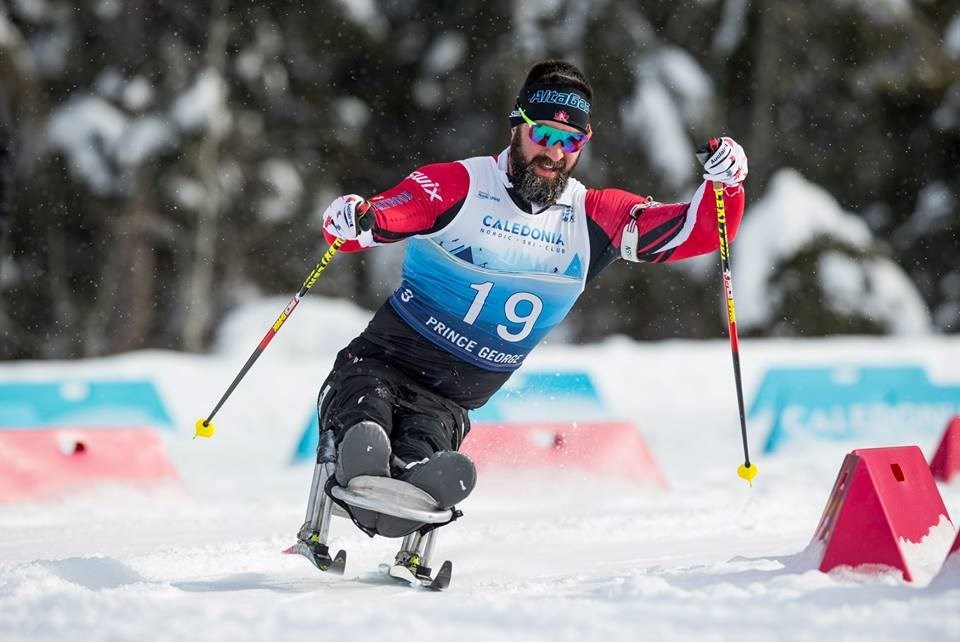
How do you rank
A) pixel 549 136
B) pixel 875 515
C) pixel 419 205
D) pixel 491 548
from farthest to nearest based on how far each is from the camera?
pixel 491 548 < pixel 549 136 < pixel 419 205 < pixel 875 515

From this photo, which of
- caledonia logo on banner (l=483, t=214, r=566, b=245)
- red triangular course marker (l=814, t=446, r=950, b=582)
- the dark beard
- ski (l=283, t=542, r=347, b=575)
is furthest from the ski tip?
red triangular course marker (l=814, t=446, r=950, b=582)

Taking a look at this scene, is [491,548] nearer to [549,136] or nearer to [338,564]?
[338,564]

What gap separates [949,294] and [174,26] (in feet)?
45.2

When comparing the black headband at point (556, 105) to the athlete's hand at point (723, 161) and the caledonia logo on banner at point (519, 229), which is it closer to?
the caledonia logo on banner at point (519, 229)

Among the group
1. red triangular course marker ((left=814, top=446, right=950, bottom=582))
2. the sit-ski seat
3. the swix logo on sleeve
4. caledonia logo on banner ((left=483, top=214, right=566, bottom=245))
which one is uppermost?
the swix logo on sleeve

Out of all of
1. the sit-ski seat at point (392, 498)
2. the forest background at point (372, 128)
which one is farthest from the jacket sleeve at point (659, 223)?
the forest background at point (372, 128)

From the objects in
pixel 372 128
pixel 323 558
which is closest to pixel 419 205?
pixel 323 558

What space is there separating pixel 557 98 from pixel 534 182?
1.16 feet

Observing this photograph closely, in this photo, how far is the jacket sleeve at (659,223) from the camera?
16.8ft

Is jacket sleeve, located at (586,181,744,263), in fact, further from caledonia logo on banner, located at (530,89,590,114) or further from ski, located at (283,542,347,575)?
ski, located at (283,542,347,575)

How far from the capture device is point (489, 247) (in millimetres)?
5020

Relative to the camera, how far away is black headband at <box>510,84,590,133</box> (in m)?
5.12

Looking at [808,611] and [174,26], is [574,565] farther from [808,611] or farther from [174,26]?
[174,26]

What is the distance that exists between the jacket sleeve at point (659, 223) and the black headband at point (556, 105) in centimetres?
31
